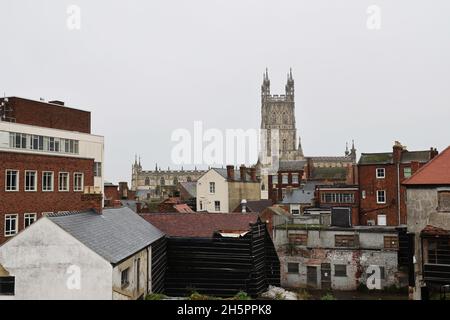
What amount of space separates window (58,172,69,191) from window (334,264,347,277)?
23.1 m

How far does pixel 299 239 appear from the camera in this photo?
3769 cm

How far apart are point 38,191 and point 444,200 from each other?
2838 cm

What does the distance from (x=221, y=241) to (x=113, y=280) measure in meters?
10.6

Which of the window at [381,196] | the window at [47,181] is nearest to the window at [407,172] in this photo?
the window at [381,196]

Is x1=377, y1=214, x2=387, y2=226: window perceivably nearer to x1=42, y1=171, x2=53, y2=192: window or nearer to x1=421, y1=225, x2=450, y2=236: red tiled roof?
x1=421, y1=225, x2=450, y2=236: red tiled roof

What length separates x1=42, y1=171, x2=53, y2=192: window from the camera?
116 ft

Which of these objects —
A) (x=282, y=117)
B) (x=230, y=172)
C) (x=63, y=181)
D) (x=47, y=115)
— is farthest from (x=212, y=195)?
(x=282, y=117)

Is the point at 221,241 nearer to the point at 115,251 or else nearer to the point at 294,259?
the point at 115,251

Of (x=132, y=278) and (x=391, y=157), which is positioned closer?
(x=132, y=278)

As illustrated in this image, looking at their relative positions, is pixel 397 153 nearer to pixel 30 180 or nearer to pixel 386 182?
pixel 386 182

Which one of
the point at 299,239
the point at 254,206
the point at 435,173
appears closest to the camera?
the point at 435,173

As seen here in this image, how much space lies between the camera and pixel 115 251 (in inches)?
742
